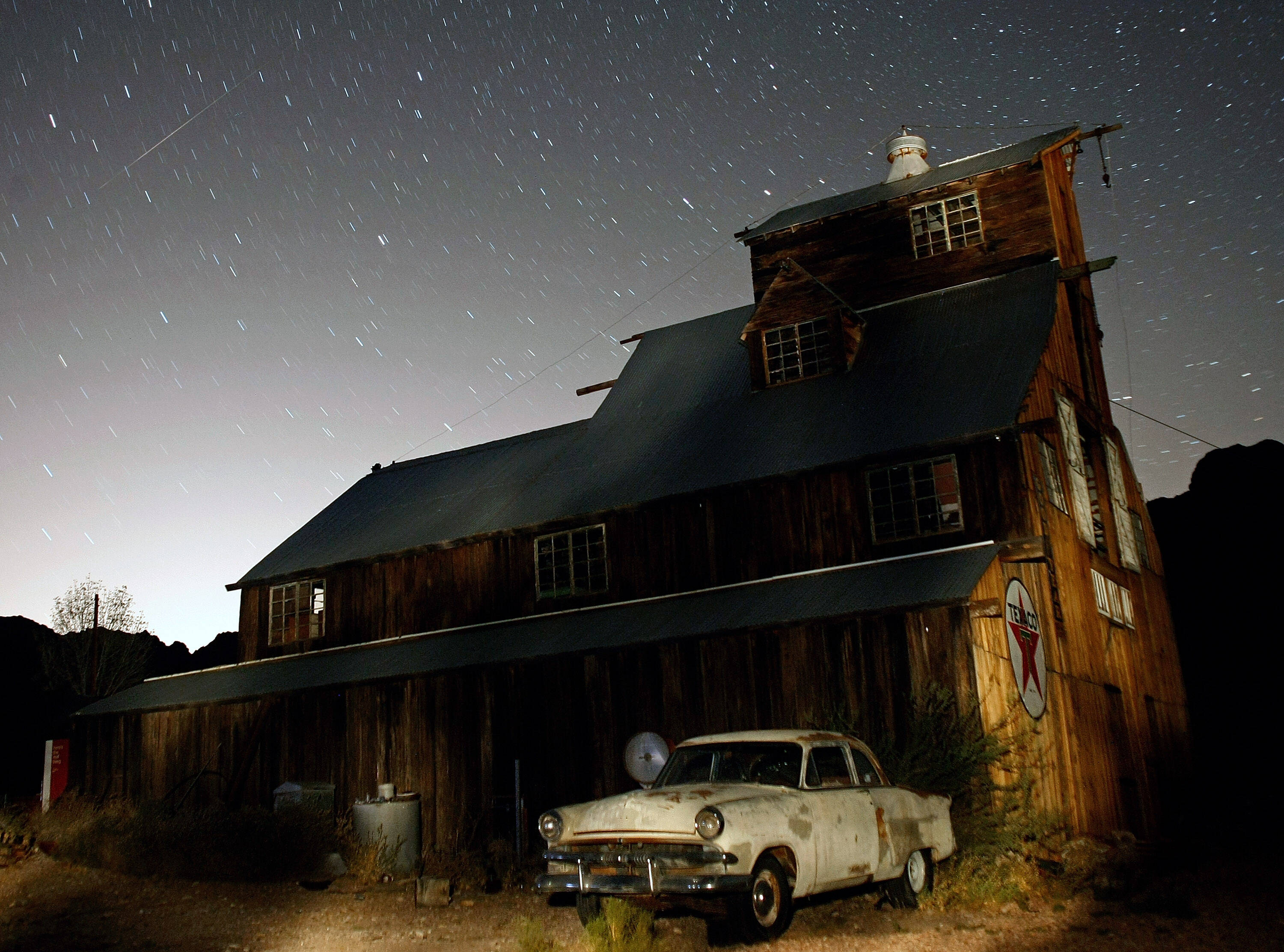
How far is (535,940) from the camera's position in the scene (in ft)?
29.9

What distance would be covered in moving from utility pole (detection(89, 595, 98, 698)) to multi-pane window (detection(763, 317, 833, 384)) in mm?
36762

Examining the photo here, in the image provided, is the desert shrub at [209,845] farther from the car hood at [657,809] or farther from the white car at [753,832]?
the car hood at [657,809]

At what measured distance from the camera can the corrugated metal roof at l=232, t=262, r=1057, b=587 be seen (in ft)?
63.5

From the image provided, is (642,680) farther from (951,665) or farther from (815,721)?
(951,665)

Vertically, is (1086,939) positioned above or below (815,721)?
below

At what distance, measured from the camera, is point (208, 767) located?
2275 cm

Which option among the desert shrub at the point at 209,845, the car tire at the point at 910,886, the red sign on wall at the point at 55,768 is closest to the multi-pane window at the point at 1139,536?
the car tire at the point at 910,886

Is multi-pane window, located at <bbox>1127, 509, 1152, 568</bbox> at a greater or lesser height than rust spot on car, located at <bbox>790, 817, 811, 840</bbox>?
greater

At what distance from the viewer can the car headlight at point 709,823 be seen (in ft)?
28.7

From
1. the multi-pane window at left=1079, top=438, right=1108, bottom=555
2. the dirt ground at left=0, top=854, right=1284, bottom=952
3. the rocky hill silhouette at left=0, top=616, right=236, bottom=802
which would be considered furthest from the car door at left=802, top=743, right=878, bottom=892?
the rocky hill silhouette at left=0, top=616, right=236, bottom=802

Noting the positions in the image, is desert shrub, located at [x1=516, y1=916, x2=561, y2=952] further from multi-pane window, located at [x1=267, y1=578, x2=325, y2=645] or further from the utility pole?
the utility pole

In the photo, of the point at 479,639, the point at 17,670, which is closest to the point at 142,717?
the point at 479,639

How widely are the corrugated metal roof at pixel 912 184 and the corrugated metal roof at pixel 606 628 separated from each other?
32.4 feet

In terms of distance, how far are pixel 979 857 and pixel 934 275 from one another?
14.0m
